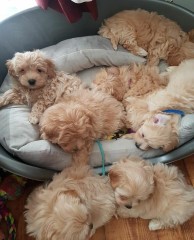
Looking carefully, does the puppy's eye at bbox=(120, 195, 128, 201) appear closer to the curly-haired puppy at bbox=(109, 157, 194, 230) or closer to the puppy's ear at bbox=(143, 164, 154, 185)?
the curly-haired puppy at bbox=(109, 157, 194, 230)

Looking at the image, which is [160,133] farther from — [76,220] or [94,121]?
[76,220]

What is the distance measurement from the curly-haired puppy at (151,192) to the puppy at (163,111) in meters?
0.15

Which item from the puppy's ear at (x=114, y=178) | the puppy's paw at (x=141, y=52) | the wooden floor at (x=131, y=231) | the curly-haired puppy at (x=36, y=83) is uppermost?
the curly-haired puppy at (x=36, y=83)

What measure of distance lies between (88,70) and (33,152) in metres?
0.84

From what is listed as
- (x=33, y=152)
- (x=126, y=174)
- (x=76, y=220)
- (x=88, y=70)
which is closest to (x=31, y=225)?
(x=76, y=220)

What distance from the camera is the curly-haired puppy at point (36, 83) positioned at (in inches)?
70.9

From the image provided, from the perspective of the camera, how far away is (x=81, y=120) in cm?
159

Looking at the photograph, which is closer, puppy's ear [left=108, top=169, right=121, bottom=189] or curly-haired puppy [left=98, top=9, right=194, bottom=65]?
puppy's ear [left=108, top=169, right=121, bottom=189]

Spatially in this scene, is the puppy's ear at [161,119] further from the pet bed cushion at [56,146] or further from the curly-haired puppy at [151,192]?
the curly-haired puppy at [151,192]

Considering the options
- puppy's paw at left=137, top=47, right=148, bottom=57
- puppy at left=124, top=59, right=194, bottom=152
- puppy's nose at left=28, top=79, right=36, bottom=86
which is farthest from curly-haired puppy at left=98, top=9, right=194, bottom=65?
puppy's nose at left=28, top=79, right=36, bottom=86

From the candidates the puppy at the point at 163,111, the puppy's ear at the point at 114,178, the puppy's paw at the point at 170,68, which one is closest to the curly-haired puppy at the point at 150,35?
the puppy's paw at the point at 170,68

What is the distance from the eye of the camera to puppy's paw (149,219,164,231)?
1777 mm

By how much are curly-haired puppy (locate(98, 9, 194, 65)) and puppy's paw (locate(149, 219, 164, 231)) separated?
1152 millimetres

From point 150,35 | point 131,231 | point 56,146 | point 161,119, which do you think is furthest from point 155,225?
point 150,35
